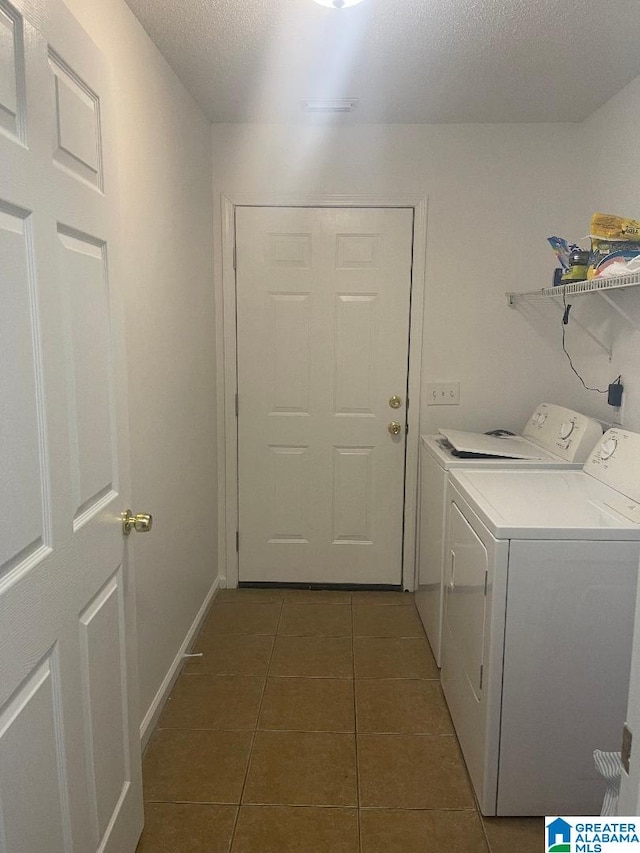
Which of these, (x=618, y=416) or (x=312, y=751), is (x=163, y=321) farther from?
(x=618, y=416)

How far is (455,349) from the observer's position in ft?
9.97

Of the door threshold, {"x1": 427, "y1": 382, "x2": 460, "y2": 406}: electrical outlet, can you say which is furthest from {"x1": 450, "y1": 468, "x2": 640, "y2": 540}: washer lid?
the door threshold

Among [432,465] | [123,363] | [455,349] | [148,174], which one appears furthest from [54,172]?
[455,349]

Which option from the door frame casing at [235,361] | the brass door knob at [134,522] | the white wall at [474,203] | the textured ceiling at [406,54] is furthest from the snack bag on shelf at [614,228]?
the brass door knob at [134,522]

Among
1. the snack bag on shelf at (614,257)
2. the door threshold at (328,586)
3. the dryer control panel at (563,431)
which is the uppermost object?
the snack bag on shelf at (614,257)

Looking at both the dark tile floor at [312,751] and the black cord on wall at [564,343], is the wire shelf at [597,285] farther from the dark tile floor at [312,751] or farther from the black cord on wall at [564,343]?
the dark tile floor at [312,751]

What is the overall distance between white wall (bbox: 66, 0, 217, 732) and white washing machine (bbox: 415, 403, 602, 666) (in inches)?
41.6

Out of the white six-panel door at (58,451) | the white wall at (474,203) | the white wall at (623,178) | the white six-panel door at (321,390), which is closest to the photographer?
the white six-panel door at (58,451)

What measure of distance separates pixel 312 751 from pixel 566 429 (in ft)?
5.17

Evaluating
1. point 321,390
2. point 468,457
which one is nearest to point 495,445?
point 468,457

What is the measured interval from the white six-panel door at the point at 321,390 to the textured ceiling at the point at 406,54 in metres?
0.56

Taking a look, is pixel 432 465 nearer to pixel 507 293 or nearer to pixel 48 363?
pixel 507 293

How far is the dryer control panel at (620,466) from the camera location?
1.85m

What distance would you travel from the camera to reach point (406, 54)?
213 centimetres
